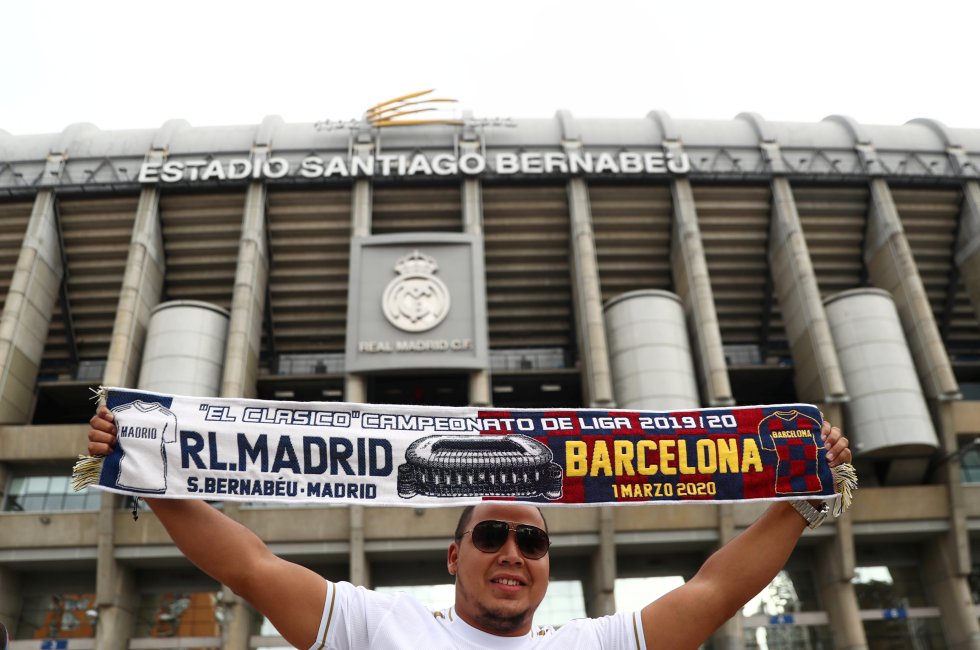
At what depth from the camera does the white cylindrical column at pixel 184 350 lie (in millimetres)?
30703

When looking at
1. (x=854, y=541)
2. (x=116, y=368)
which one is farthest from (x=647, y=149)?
(x=116, y=368)

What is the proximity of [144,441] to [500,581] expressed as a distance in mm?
2631

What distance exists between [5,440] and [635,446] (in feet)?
106

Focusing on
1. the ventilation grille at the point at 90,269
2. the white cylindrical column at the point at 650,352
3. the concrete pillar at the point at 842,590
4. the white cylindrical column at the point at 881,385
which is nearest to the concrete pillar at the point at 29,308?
the ventilation grille at the point at 90,269

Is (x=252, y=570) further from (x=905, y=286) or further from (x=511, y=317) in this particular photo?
(x=905, y=286)

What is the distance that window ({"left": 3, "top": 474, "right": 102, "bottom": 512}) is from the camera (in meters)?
29.9

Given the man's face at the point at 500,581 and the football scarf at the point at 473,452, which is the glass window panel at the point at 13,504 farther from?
the man's face at the point at 500,581

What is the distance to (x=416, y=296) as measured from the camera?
106 ft

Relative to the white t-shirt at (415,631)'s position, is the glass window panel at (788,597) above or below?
above

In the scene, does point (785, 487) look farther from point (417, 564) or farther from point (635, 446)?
point (417, 564)

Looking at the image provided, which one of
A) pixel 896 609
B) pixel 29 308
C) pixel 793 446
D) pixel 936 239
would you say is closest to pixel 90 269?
pixel 29 308

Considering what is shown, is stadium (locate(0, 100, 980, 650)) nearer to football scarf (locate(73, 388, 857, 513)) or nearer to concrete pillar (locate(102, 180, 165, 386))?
concrete pillar (locate(102, 180, 165, 386))

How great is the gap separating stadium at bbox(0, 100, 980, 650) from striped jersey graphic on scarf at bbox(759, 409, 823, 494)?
23832 millimetres

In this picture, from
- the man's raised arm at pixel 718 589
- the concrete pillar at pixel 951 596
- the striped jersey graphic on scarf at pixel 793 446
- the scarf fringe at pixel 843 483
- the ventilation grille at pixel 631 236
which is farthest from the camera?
the ventilation grille at pixel 631 236
